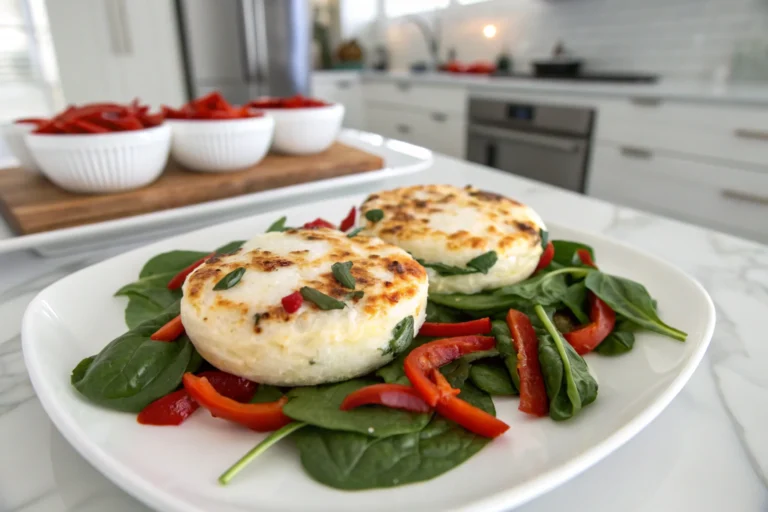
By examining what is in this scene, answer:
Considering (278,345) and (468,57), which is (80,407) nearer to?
(278,345)

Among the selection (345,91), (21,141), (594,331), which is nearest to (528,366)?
(594,331)

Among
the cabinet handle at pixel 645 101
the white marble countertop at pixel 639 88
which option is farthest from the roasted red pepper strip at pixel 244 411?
the cabinet handle at pixel 645 101

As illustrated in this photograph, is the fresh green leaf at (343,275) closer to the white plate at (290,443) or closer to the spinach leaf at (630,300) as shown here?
the white plate at (290,443)

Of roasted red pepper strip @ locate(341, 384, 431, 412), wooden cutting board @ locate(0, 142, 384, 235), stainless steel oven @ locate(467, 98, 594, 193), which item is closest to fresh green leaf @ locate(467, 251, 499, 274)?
roasted red pepper strip @ locate(341, 384, 431, 412)

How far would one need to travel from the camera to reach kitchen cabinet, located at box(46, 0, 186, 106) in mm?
4551

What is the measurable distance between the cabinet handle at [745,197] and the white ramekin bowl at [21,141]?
11.0ft

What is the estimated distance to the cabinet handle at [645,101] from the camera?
3141mm

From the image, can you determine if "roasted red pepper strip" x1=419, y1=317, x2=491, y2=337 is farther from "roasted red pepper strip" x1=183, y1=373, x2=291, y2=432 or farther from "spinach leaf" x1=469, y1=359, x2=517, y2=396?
"roasted red pepper strip" x1=183, y1=373, x2=291, y2=432

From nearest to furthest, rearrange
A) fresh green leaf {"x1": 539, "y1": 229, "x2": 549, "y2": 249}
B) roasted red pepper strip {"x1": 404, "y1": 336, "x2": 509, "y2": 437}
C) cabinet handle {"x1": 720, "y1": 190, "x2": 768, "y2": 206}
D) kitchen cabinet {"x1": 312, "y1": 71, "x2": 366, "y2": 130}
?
roasted red pepper strip {"x1": 404, "y1": 336, "x2": 509, "y2": 437}, fresh green leaf {"x1": 539, "y1": 229, "x2": 549, "y2": 249}, cabinet handle {"x1": 720, "y1": 190, "x2": 768, "y2": 206}, kitchen cabinet {"x1": 312, "y1": 71, "x2": 366, "y2": 130}

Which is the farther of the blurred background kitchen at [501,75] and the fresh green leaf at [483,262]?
the blurred background kitchen at [501,75]

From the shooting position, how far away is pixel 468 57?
5.74 m

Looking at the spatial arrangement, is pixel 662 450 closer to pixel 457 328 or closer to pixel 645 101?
pixel 457 328

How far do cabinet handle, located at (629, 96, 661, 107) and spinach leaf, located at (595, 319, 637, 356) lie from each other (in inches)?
110

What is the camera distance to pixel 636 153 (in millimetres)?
3324
